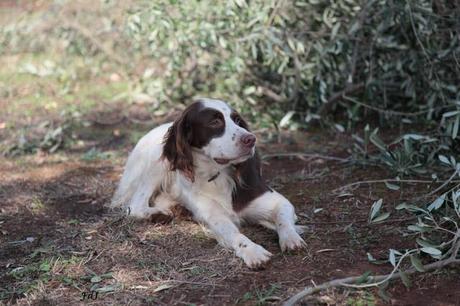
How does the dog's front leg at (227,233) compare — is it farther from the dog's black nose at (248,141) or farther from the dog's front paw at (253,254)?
the dog's black nose at (248,141)

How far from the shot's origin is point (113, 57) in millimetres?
8242

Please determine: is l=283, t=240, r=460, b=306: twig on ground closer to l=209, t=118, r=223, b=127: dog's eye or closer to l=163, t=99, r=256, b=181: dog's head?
l=163, t=99, r=256, b=181: dog's head

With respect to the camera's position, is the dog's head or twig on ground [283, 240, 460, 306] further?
the dog's head

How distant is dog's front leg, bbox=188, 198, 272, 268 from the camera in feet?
10.8

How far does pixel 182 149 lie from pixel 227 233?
0.55 m

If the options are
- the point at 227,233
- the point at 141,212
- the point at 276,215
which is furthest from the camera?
the point at 141,212

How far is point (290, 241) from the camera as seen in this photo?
11.3ft

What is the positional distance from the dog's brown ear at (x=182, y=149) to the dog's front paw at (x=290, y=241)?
0.65 metres

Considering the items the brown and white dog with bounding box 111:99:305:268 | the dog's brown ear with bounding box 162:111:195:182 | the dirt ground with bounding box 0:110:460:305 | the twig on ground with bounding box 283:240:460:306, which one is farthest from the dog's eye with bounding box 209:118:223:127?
the twig on ground with bounding box 283:240:460:306

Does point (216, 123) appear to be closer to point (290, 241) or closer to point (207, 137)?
point (207, 137)

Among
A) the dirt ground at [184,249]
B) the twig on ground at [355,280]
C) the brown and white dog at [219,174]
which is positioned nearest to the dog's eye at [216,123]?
the brown and white dog at [219,174]

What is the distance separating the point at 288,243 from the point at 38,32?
6198 mm

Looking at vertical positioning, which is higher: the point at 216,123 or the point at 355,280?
the point at 216,123

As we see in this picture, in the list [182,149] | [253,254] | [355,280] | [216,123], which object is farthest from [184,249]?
[355,280]
